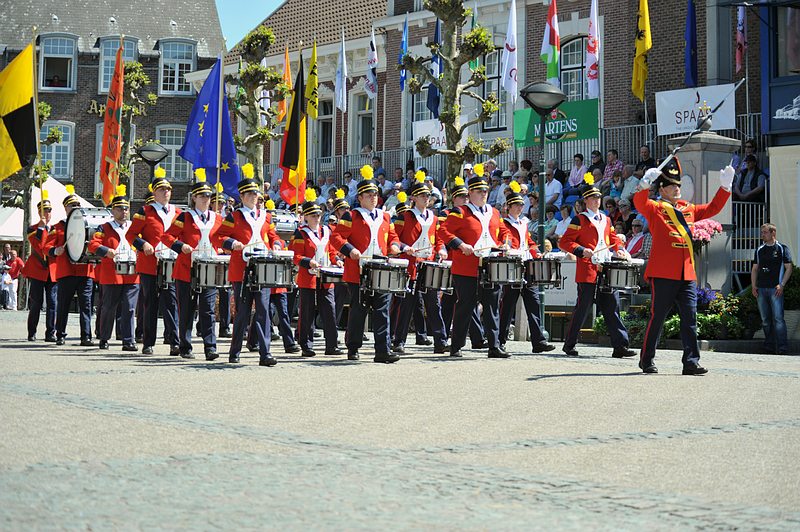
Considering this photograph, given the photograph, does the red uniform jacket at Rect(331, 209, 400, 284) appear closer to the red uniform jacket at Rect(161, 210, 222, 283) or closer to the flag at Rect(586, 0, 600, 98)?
the red uniform jacket at Rect(161, 210, 222, 283)

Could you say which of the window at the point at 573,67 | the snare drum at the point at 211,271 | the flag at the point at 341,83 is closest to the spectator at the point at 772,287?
the snare drum at the point at 211,271

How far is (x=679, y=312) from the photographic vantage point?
1170 cm

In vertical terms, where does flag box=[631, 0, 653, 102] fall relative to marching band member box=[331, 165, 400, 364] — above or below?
above

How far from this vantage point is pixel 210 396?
951 cm

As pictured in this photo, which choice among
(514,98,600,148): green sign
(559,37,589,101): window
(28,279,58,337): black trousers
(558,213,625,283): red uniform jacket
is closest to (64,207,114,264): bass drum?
(28,279,58,337): black trousers

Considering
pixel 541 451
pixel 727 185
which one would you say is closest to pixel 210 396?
pixel 541 451

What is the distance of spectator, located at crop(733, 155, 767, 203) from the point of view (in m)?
22.1

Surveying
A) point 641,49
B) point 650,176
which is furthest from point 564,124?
point 650,176

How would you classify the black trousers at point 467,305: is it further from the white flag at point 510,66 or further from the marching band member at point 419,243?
the white flag at point 510,66

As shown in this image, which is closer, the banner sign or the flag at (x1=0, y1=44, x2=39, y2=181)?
the flag at (x1=0, y1=44, x2=39, y2=181)

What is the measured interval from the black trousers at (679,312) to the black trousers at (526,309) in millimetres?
2992

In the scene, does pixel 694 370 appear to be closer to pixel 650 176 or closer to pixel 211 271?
pixel 650 176

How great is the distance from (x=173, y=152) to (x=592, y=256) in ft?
131

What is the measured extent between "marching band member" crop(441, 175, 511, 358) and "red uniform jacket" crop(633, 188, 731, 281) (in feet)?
8.36
